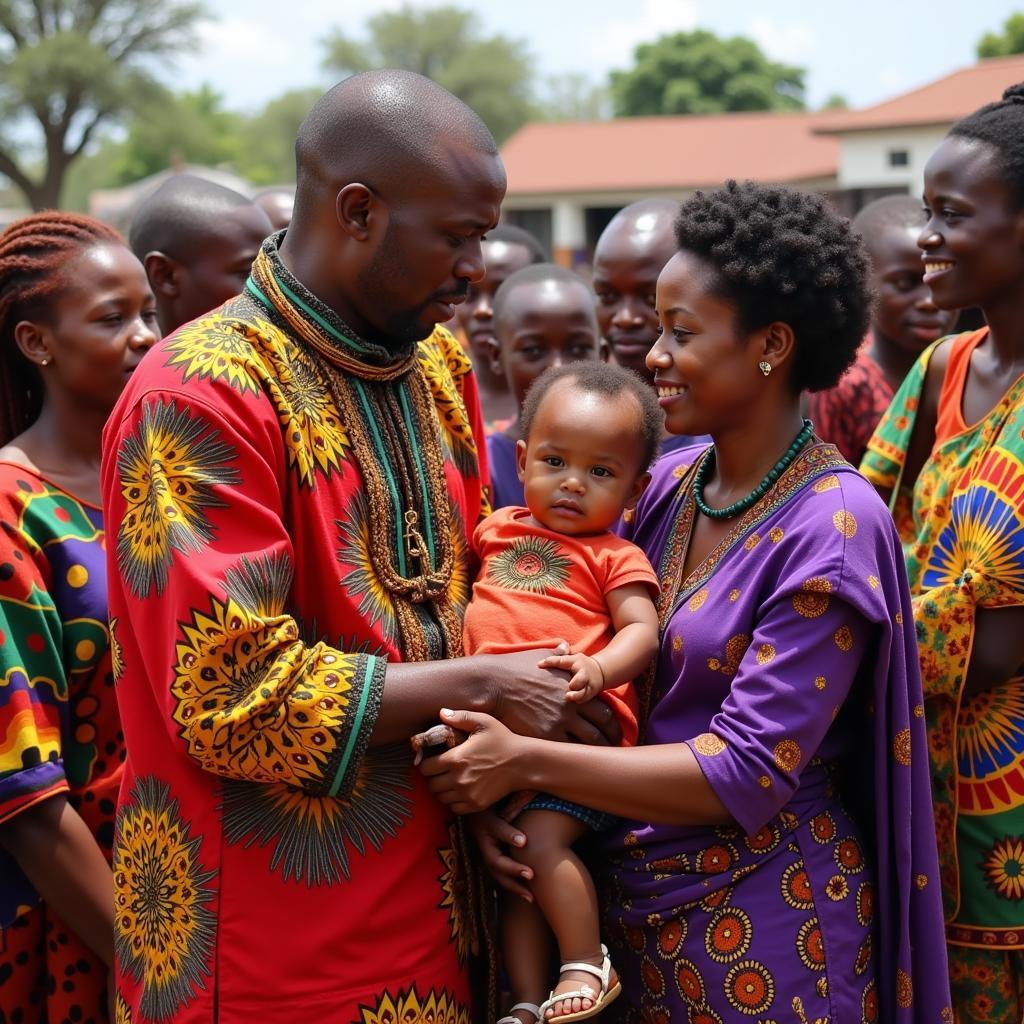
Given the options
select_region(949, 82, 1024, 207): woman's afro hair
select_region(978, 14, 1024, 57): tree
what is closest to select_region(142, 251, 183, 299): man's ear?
select_region(949, 82, 1024, 207): woman's afro hair

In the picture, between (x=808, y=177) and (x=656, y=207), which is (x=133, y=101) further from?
(x=656, y=207)

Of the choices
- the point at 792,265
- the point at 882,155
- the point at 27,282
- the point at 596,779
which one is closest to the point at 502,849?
the point at 596,779

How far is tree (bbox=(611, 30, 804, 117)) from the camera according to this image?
6563cm

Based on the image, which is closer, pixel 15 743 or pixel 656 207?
pixel 15 743

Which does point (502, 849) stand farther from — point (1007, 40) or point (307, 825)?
point (1007, 40)

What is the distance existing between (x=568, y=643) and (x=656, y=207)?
2796 millimetres

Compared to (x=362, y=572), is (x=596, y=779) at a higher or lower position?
lower

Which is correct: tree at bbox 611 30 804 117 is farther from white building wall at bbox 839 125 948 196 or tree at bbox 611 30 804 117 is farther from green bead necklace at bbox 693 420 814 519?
green bead necklace at bbox 693 420 814 519

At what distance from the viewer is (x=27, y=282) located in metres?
3.24

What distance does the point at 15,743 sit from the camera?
277 cm

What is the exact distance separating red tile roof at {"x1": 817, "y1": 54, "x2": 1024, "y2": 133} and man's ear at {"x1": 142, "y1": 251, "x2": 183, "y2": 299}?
99.7ft

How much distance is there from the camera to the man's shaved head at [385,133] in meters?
2.44

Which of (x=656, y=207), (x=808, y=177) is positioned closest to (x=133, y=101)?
(x=808, y=177)

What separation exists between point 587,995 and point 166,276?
2.84m
